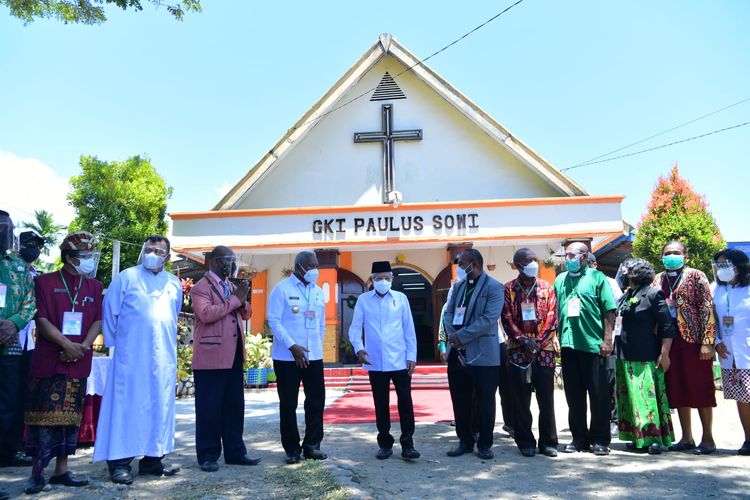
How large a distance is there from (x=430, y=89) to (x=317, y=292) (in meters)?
9.34

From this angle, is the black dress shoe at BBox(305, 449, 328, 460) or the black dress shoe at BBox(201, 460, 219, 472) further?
the black dress shoe at BBox(305, 449, 328, 460)

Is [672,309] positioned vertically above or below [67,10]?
below

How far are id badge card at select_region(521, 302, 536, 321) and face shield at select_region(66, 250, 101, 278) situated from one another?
359 cm

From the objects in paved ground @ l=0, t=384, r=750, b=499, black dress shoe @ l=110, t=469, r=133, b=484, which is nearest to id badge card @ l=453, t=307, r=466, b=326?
paved ground @ l=0, t=384, r=750, b=499

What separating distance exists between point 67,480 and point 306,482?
1.74 meters

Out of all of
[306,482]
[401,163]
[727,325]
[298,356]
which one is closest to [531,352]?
[727,325]

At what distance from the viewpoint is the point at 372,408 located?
858cm

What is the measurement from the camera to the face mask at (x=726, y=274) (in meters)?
5.08

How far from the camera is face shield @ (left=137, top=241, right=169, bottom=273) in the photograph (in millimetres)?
4352

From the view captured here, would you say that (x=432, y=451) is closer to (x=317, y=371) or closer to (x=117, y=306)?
(x=317, y=371)

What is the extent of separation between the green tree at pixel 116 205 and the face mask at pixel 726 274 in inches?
830

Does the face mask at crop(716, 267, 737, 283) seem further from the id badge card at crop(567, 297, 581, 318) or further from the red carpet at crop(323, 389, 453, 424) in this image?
the red carpet at crop(323, 389, 453, 424)

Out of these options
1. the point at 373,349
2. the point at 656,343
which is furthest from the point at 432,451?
the point at 656,343

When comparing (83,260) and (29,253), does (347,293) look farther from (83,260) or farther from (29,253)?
(83,260)
